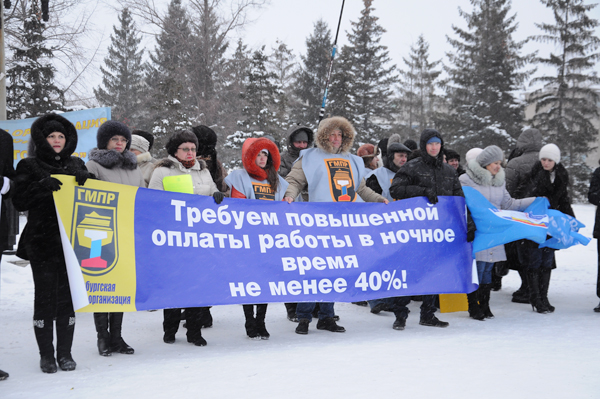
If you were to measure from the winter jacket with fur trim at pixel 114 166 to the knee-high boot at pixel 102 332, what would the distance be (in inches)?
44.7

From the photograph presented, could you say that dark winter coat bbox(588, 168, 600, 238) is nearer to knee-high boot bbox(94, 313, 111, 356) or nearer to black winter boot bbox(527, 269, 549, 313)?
black winter boot bbox(527, 269, 549, 313)

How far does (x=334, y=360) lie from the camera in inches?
165

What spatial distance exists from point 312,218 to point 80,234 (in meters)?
2.13

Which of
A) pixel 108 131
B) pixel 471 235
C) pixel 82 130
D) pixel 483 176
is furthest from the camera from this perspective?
pixel 82 130

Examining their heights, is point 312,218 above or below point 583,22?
below

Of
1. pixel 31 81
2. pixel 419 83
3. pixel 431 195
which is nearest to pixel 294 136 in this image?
pixel 431 195

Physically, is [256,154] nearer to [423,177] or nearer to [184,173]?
[184,173]

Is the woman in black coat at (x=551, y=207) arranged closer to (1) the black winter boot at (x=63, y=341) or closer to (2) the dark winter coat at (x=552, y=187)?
(2) the dark winter coat at (x=552, y=187)

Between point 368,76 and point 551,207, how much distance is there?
34346mm

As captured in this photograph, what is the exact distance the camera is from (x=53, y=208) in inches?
161

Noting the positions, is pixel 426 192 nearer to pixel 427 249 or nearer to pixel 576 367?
pixel 427 249

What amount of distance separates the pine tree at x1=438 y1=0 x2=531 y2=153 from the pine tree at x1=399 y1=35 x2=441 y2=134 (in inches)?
353

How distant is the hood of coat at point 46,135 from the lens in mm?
3941

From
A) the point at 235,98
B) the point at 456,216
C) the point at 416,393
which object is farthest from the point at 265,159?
the point at 235,98
